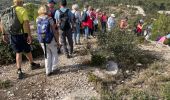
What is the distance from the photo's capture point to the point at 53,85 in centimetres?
812

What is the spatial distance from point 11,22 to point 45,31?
31.2 inches

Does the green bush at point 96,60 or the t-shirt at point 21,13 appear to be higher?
the t-shirt at point 21,13

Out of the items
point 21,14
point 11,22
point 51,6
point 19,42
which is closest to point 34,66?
point 19,42

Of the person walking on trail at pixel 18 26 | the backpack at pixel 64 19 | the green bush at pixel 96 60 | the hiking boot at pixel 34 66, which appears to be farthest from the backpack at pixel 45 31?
the green bush at pixel 96 60

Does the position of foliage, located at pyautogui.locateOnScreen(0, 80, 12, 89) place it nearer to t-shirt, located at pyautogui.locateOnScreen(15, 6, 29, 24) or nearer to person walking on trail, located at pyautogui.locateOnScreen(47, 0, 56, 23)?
t-shirt, located at pyautogui.locateOnScreen(15, 6, 29, 24)

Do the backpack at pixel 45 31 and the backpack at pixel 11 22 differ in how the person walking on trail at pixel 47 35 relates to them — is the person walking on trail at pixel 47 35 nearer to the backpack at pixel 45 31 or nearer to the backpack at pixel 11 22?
the backpack at pixel 45 31

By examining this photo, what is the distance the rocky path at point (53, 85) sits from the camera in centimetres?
764

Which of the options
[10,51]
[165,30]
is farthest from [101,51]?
[165,30]

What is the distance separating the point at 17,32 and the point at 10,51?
183 cm

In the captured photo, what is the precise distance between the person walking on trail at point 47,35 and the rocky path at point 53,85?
0.39m

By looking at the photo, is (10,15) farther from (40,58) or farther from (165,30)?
(165,30)

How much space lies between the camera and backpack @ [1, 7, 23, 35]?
8.10 metres

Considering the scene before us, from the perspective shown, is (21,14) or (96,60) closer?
(21,14)

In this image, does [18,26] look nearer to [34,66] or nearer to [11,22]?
[11,22]
